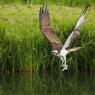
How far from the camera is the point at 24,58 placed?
14312mm

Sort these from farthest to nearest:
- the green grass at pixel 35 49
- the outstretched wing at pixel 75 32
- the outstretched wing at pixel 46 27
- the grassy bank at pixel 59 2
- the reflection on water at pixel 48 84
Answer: the grassy bank at pixel 59 2, the green grass at pixel 35 49, the reflection on water at pixel 48 84, the outstretched wing at pixel 46 27, the outstretched wing at pixel 75 32

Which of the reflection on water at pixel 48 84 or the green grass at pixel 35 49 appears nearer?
the reflection on water at pixel 48 84

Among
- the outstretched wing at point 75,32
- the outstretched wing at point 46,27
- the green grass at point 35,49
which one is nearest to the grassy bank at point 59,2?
the green grass at point 35,49

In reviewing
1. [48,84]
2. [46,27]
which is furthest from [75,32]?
[48,84]

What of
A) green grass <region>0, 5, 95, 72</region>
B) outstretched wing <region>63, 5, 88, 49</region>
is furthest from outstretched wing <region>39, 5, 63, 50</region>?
green grass <region>0, 5, 95, 72</region>

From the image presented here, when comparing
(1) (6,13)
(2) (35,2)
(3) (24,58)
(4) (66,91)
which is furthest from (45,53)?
(2) (35,2)

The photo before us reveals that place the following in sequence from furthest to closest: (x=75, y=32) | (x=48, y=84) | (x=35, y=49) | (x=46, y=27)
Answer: (x=35, y=49)
(x=48, y=84)
(x=46, y=27)
(x=75, y=32)

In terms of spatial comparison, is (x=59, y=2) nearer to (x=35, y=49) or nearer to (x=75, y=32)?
(x=35, y=49)

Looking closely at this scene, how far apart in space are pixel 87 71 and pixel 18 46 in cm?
154

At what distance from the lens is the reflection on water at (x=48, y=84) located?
1302cm

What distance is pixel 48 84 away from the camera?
13.8 meters

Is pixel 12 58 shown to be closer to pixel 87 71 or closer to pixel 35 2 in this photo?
pixel 87 71

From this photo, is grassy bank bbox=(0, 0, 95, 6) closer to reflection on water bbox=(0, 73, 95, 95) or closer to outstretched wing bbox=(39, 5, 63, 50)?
reflection on water bbox=(0, 73, 95, 95)

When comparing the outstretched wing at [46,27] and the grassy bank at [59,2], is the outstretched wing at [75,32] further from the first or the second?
the grassy bank at [59,2]
